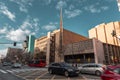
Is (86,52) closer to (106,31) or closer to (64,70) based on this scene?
(64,70)

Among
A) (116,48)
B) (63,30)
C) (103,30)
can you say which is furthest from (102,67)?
(103,30)

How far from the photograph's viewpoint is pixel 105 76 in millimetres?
7805

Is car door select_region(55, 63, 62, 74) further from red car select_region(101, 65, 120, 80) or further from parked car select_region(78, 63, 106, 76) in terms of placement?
red car select_region(101, 65, 120, 80)

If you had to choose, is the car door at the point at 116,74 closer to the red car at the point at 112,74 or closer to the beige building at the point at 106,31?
the red car at the point at 112,74

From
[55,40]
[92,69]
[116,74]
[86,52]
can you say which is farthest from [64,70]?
[55,40]

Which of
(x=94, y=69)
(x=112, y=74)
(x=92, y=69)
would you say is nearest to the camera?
(x=112, y=74)

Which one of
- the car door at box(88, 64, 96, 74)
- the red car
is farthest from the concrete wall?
the red car

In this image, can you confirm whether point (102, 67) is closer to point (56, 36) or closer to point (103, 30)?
point (56, 36)

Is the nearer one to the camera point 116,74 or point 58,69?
point 116,74

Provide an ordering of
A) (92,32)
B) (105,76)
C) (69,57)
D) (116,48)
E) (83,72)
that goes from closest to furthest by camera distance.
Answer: (105,76), (83,72), (116,48), (69,57), (92,32)

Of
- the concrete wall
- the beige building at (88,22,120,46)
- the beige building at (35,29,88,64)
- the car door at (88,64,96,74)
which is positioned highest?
the beige building at (88,22,120,46)

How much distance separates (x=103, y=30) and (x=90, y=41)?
48.5 meters

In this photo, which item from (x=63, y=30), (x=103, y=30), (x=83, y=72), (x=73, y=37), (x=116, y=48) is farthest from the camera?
(x=103, y=30)

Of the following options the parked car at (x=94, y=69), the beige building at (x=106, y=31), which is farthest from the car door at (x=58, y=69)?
the beige building at (x=106, y=31)
